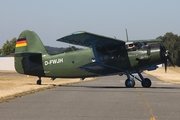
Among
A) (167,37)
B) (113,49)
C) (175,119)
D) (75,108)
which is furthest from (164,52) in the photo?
(167,37)

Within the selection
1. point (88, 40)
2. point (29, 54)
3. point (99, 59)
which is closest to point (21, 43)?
point (29, 54)

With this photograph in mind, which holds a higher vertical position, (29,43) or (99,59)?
(29,43)

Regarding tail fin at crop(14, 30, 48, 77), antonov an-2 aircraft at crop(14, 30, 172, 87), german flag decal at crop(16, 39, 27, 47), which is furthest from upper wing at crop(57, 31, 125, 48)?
german flag decal at crop(16, 39, 27, 47)

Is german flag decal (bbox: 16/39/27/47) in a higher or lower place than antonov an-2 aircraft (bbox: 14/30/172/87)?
higher

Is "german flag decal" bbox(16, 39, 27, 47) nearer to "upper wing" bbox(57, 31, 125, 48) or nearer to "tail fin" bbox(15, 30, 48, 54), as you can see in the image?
"tail fin" bbox(15, 30, 48, 54)

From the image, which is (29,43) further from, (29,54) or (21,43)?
(29,54)

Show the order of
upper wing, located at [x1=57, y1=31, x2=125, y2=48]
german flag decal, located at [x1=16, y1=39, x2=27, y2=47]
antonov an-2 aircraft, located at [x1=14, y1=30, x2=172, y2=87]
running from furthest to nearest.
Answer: german flag decal, located at [x1=16, y1=39, x2=27, y2=47] → antonov an-2 aircraft, located at [x1=14, y1=30, x2=172, y2=87] → upper wing, located at [x1=57, y1=31, x2=125, y2=48]

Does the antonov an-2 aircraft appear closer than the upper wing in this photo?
No

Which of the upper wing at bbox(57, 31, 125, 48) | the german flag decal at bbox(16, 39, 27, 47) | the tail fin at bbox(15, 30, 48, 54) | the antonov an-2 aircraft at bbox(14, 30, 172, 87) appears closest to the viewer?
the upper wing at bbox(57, 31, 125, 48)

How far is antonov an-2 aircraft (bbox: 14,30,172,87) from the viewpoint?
2164 cm

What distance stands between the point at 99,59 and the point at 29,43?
19.7 feet

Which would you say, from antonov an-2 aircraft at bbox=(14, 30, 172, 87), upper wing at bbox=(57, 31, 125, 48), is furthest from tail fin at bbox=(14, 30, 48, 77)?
upper wing at bbox=(57, 31, 125, 48)

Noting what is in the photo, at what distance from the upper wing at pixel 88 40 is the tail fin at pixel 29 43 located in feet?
14.7

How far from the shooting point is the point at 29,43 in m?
26.4
